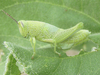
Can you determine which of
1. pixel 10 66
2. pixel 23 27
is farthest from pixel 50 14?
pixel 10 66

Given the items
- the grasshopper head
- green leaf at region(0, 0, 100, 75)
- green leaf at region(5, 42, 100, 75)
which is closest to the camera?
green leaf at region(5, 42, 100, 75)

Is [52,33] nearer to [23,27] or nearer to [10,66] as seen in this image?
[23,27]

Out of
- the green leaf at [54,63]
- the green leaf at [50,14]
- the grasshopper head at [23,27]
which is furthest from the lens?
the green leaf at [50,14]

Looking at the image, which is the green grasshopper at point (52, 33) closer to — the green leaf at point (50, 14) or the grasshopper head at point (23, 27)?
the grasshopper head at point (23, 27)

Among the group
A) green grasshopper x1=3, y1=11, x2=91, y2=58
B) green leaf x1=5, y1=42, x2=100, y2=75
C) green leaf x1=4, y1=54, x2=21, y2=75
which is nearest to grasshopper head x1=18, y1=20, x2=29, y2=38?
green grasshopper x1=3, y1=11, x2=91, y2=58

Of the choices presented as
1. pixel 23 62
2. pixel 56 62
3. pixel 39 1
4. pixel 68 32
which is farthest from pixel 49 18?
pixel 23 62

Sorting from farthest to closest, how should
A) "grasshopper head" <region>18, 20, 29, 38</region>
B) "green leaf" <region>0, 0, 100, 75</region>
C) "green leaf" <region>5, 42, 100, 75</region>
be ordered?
1. "green leaf" <region>0, 0, 100, 75</region>
2. "grasshopper head" <region>18, 20, 29, 38</region>
3. "green leaf" <region>5, 42, 100, 75</region>

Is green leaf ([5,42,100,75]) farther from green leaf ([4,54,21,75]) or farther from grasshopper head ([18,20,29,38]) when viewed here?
grasshopper head ([18,20,29,38])

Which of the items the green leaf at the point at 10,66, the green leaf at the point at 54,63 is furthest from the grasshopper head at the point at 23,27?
the green leaf at the point at 10,66

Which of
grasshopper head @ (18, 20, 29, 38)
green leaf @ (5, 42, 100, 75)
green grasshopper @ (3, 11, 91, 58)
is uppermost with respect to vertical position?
grasshopper head @ (18, 20, 29, 38)

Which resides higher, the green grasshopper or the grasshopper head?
the grasshopper head

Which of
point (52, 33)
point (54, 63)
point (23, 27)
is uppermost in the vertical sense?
point (23, 27)
